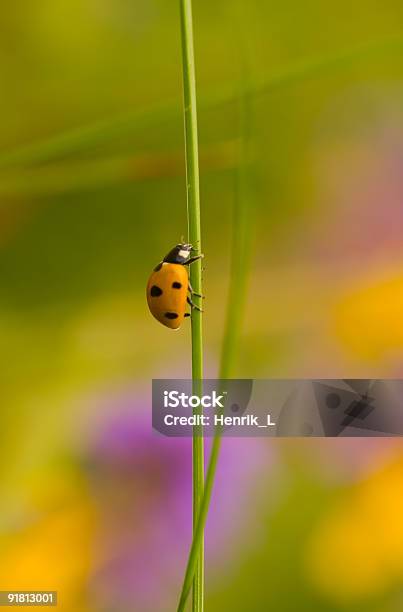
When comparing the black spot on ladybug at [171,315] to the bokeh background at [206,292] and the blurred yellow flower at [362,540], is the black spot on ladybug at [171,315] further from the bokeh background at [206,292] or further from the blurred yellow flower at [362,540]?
the blurred yellow flower at [362,540]

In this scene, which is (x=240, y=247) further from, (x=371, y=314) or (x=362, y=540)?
(x=362, y=540)

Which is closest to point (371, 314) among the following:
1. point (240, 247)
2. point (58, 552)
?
point (240, 247)

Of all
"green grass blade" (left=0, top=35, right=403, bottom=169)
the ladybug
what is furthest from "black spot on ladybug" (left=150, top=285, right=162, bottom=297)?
"green grass blade" (left=0, top=35, right=403, bottom=169)

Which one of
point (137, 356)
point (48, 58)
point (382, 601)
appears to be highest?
point (48, 58)

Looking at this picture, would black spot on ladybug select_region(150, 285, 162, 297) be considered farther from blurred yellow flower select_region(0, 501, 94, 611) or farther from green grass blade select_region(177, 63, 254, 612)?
blurred yellow flower select_region(0, 501, 94, 611)

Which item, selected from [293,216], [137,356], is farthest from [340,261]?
[137,356]

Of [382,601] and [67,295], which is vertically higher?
[67,295]

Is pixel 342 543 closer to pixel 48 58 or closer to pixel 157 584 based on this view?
pixel 157 584
